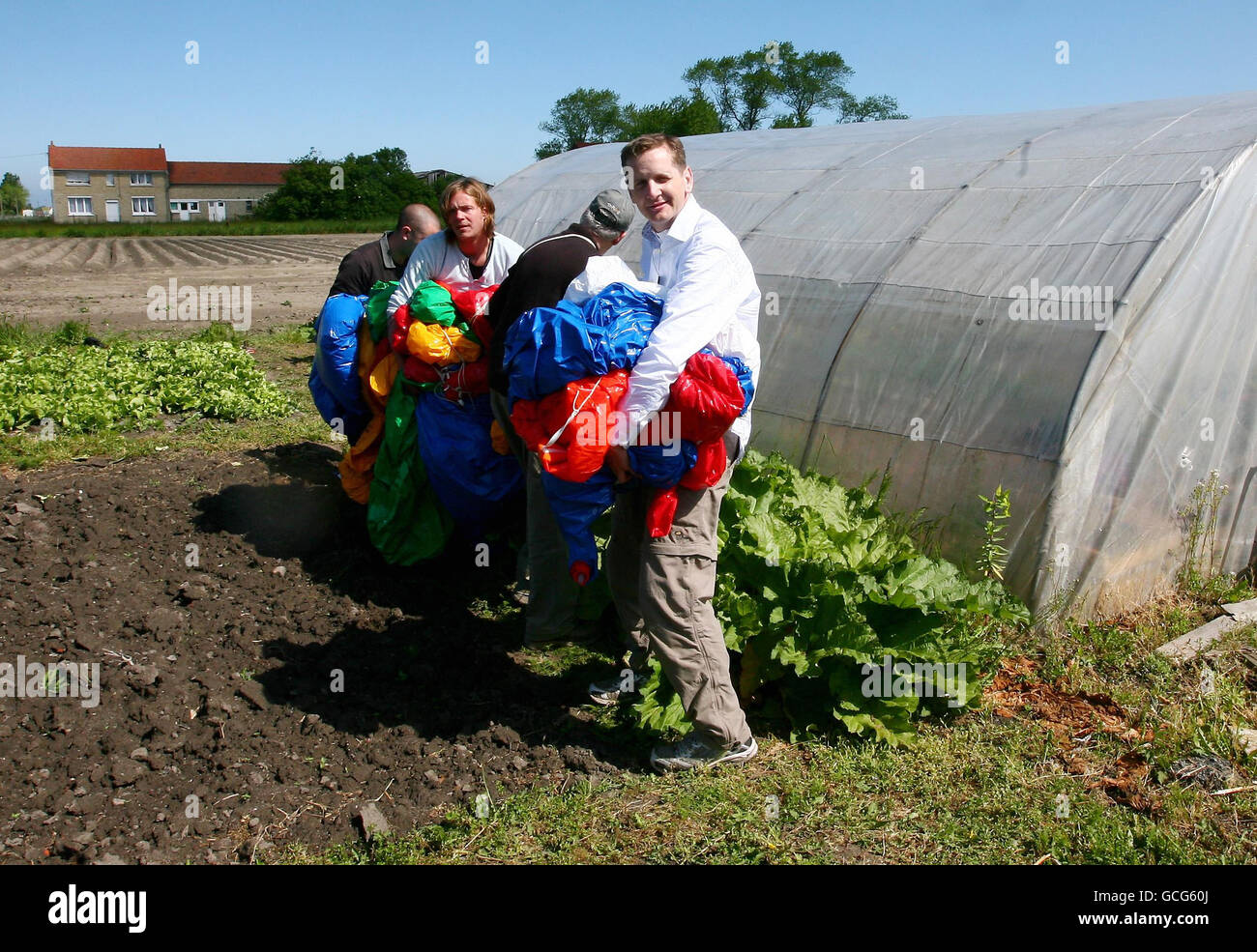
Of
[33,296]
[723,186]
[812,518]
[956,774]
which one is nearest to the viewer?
[956,774]

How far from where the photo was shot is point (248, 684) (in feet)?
13.2

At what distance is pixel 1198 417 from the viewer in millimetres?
4926

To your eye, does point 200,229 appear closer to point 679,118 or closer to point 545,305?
point 679,118

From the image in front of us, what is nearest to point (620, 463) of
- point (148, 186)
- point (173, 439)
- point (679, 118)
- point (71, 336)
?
point (173, 439)

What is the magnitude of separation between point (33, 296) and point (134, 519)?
51.8 ft

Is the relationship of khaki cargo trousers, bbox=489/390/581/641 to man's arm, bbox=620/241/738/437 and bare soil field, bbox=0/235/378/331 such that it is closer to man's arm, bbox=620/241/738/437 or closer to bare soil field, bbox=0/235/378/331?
man's arm, bbox=620/241/738/437

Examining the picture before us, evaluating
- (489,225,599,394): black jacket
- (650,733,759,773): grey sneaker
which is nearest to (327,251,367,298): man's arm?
(489,225,599,394): black jacket

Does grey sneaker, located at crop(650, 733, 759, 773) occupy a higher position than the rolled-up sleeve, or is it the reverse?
the rolled-up sleeve

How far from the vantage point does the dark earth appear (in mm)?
3344

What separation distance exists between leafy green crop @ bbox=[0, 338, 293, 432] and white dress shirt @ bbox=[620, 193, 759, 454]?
5.92 meters

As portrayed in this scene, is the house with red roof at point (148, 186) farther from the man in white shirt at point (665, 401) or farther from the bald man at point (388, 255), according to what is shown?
the man in white shirt at point (665, 401)
